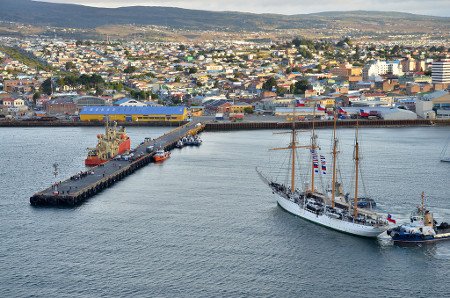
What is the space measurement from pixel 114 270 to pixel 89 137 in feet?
53.7

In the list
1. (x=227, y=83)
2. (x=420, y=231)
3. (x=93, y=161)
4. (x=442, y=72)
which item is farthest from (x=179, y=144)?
(x=442, y=72)

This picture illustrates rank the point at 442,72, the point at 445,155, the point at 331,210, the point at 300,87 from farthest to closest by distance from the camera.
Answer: the point at 442,72, the point at 300,87, the point at 445,155, the point at 331,210

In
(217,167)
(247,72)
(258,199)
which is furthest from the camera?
(247,72)

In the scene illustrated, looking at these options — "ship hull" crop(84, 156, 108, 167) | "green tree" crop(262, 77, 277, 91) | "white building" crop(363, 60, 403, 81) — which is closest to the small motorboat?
"ship hull" crop(84, 156, 108, 167)

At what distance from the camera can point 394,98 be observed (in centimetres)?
3800

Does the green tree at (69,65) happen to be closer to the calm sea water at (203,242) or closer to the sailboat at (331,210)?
the calm sea water at (203,242)

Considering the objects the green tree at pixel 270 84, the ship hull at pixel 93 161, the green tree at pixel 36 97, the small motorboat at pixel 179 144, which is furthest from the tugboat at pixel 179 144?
the green tree at pixel 270 84

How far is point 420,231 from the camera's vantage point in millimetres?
13977

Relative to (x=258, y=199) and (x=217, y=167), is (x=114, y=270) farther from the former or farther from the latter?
(x=217, y=167)

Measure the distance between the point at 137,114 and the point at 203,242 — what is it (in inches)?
775

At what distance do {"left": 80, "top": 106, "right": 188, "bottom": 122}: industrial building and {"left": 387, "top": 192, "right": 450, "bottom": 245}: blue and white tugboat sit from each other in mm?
19370

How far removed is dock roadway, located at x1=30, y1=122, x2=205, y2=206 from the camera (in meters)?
16.8

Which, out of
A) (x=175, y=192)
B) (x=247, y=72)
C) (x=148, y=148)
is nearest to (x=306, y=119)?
(x=148, y=148)

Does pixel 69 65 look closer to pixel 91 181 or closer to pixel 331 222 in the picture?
pixel 91 181
